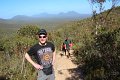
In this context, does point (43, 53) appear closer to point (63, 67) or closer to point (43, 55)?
point (43, 55)

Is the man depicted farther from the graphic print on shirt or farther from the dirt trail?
the dirt trail

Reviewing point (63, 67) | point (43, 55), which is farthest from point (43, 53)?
point (63, 67)

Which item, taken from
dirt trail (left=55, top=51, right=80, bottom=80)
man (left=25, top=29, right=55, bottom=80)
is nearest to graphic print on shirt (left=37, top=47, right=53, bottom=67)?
man (left=25, top=29, right=55, bottom=80)

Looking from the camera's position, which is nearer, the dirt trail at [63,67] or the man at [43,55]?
the man at [43,55]

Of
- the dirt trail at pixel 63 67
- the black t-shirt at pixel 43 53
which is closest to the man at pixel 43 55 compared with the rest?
the black t-shirt at pixel 43 53

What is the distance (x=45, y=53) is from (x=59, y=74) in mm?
6832

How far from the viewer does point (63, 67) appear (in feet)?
49.8

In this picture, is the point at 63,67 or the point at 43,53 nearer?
the point at 43,53

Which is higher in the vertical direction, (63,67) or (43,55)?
(43,55)

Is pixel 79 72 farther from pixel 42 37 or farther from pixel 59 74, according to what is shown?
pixel 42 37

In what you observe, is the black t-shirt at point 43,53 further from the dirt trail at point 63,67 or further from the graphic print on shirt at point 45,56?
the dirt trail at point 63,67

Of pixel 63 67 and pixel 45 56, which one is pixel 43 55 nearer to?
pixel 45 56

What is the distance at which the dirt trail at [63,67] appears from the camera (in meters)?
12.6

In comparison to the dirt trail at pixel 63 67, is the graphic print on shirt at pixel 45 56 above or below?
above
